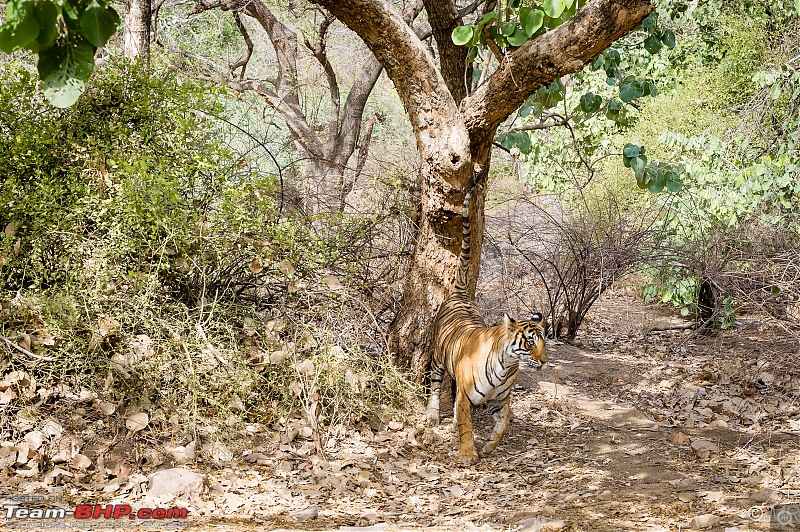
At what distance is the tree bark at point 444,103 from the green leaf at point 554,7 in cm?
86

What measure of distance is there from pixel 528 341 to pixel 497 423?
31.9 inches

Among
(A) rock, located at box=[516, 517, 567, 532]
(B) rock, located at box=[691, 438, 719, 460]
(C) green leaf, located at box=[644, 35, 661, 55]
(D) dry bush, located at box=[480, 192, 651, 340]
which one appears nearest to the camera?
(A) rock, located at box=[516, 517, 567, 532]

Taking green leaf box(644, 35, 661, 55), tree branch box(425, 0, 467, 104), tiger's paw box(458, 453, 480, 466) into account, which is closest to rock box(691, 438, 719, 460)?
tiger's paw box(458, 453, 480, 466)

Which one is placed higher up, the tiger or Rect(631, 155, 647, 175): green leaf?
Rect(631, 155, 647, 175): green leaf

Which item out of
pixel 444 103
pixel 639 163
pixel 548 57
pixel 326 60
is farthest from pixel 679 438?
pixel 326 60

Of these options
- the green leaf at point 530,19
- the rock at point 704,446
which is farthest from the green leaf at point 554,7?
the rock at point 704,446

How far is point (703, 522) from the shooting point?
14.0 feet

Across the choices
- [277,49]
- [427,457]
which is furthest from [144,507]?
[277,49]

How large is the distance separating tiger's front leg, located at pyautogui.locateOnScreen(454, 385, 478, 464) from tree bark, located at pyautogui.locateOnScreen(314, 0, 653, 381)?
1.05m

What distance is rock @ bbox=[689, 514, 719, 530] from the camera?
4.25 meters

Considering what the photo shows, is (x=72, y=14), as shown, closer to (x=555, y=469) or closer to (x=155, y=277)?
(x=155, y=277)

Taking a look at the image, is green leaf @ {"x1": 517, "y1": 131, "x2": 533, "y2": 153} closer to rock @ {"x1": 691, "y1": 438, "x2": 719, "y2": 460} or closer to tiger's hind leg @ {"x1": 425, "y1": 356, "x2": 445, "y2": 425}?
tiger's hind leg @ {"x1": 425, "y1": 356, "x2": 445, "y2": 425}

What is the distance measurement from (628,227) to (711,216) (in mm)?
1220

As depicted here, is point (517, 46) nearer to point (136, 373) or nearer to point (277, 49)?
point (136, 373)
